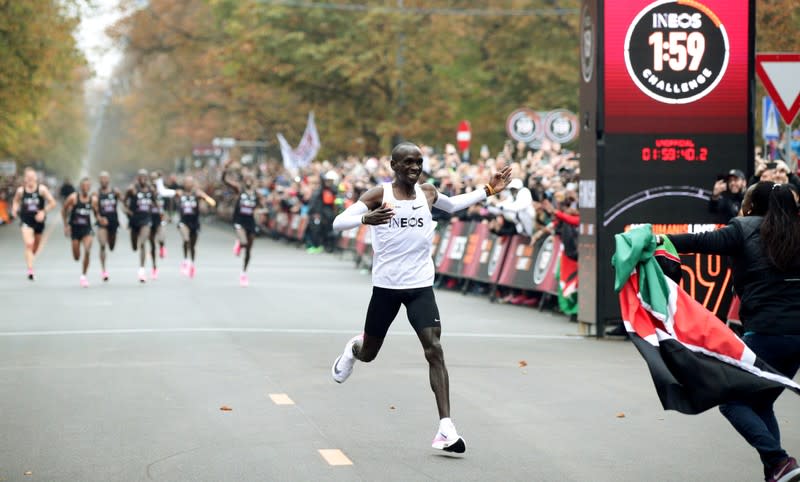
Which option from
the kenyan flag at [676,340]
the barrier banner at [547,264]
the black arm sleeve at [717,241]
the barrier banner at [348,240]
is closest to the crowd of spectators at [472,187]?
the barrier banner at [547,264]

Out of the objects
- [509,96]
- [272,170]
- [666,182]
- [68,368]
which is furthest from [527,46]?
[68,368]

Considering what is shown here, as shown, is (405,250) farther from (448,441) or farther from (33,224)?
(33,224)

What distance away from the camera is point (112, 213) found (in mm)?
26391

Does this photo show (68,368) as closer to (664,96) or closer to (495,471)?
(495,471)

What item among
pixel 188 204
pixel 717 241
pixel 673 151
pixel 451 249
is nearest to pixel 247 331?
pixel 673 151

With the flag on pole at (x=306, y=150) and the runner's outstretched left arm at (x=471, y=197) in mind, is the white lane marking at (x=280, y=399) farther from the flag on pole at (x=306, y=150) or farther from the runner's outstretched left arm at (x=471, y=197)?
the flag on pole at (x=306, y=150)

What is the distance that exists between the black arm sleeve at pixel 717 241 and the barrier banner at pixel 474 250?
15.5 m

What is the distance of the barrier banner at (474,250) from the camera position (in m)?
23.5

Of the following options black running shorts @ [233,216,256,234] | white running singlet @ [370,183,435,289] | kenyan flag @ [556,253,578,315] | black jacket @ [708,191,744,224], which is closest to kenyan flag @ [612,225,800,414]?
white running singlet @ [370,183,435,289]

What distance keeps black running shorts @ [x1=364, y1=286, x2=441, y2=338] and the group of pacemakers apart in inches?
621

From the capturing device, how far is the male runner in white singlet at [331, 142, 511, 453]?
901 centimetres

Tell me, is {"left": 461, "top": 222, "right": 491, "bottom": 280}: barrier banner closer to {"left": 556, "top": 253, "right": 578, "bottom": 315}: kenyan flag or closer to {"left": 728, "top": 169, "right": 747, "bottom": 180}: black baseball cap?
{"left": 556, "top": 253, "right": 578, "bottom": 315}: kenyan flag

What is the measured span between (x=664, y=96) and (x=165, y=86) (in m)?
55.9

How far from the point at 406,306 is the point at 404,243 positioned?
0.41 m
